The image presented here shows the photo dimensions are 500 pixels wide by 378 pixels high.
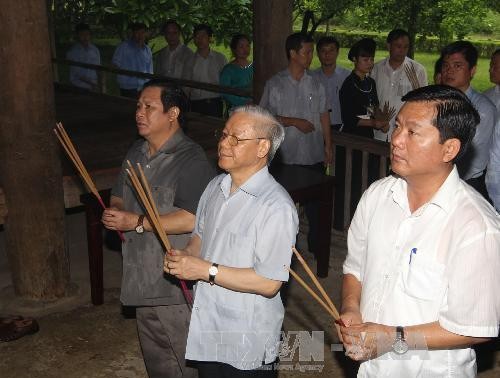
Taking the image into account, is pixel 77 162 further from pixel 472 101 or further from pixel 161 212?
pixel 472 101

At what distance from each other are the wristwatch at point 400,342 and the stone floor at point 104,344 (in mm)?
2000

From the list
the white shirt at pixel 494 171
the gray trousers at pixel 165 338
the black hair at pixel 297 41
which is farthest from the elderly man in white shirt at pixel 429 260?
the black hair at pixel 297 41


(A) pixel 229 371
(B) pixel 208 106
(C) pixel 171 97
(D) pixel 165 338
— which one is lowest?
(D) pixel 165 338

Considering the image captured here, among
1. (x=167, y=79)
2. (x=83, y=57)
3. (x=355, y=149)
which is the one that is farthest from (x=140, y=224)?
(x=83, y=57)

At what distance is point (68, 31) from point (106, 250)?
1109 cm

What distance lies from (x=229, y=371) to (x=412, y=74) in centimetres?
499

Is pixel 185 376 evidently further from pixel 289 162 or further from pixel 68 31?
pixel 68 31

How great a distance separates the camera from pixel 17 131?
501 cm

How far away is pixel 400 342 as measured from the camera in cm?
228

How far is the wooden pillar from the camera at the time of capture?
21.7 ft

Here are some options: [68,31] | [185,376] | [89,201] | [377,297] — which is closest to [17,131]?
[89,201]

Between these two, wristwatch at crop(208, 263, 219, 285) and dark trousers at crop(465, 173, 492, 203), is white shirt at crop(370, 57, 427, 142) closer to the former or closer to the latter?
dark trousers at crop(465, 173, 492, 203)

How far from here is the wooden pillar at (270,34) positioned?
6629mm

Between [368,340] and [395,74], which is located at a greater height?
[395,74]
